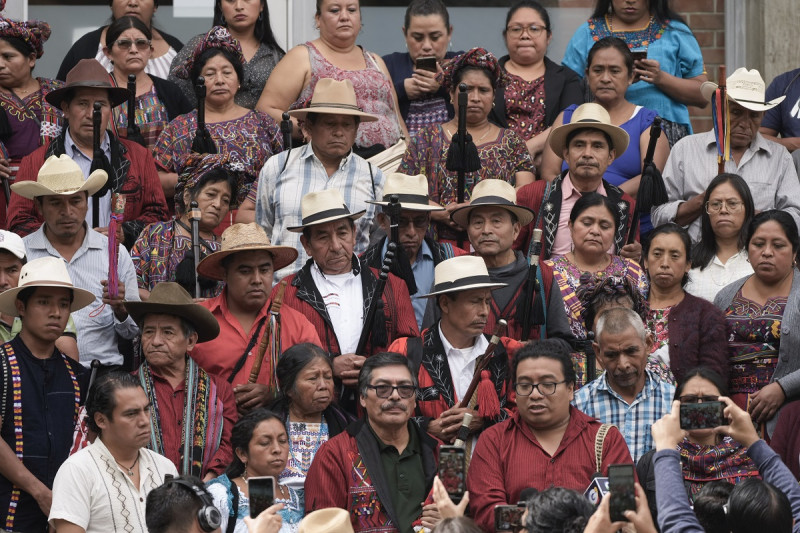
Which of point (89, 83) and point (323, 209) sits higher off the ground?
point (89, 83)

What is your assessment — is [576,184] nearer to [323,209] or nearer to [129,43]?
[323,209]

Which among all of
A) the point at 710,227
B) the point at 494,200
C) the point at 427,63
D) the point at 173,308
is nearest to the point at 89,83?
the point at 427,63

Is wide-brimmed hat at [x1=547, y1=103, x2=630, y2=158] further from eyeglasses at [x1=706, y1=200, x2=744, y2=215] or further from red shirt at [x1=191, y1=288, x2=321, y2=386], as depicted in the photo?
red shirt at [x1=191, y1=288, x2=321, y2=386]

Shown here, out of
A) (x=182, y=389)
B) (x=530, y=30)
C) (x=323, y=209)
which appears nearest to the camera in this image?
(x=182, y=389)

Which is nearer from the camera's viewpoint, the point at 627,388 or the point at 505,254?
the point at 627,388

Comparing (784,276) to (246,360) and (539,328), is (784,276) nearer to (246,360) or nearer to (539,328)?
(539,328)

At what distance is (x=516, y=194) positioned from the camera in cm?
996

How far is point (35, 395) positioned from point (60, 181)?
171 centimetres

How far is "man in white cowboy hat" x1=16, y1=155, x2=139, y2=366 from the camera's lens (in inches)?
345

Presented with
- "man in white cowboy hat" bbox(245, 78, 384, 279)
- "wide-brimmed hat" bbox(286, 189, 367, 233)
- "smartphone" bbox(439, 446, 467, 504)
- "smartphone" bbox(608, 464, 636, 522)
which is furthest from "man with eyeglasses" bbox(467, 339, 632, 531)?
"man in white cowboy hat" bbox(245, 78, 384, 279)

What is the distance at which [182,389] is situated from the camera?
794 centimetres

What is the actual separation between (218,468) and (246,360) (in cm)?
87

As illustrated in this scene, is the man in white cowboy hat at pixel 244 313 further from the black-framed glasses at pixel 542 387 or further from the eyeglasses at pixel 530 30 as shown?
the eyeglasses at pixel 530 30

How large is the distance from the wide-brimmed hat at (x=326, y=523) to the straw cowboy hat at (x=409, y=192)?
3.31 metres
